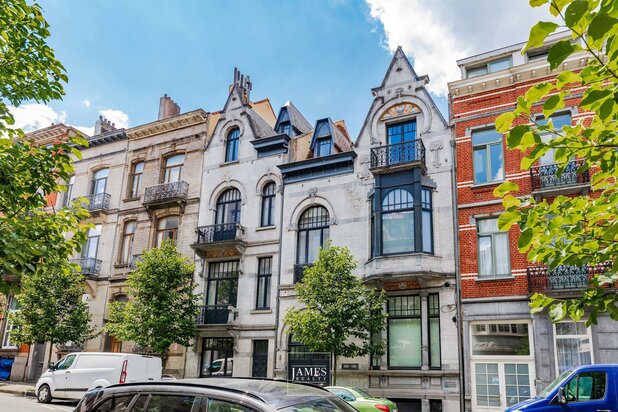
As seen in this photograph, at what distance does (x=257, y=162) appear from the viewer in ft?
83.1

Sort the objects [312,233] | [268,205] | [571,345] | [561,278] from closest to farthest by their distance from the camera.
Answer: [571,345], [561,278], [312,233], [268,205]

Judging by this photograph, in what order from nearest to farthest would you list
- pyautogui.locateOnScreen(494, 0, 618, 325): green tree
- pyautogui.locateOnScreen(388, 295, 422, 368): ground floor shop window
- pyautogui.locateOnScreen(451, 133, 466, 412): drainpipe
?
pyautogui.locateOnScreen(494, 0, 618, 325): green tree, pyautogui.locateOnScreen(451, 133, 466, 412): drainpipe, pyautogui.locateOnScreen(388, 295, 422, 368): ground floor shop window

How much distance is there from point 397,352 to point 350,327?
249 cm

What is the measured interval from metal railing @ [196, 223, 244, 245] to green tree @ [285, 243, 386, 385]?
18.5 feet

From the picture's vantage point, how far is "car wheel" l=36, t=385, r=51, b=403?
62.3 ft

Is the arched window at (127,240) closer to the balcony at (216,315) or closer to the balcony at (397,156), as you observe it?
the balcony at (216,315)

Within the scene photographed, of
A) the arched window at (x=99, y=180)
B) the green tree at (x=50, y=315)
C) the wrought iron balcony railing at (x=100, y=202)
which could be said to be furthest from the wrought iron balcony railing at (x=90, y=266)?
the arched window at (x=99, y=180)

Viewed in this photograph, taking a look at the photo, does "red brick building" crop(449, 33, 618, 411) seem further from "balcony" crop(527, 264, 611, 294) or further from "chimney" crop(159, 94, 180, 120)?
"chimney" crop(159, 94, 180, 120)

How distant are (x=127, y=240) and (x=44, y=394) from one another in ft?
34.4

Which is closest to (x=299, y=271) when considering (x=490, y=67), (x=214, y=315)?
(x=214, y=315)

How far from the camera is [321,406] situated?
14.0 ft

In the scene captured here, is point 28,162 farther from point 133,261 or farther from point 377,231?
point 133,261

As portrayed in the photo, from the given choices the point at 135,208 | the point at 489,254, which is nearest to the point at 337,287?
the point at 489,254

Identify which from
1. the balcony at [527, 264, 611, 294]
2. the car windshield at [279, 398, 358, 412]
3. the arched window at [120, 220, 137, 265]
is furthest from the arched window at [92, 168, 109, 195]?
the car windshield at [279, 398, 358, 412]
